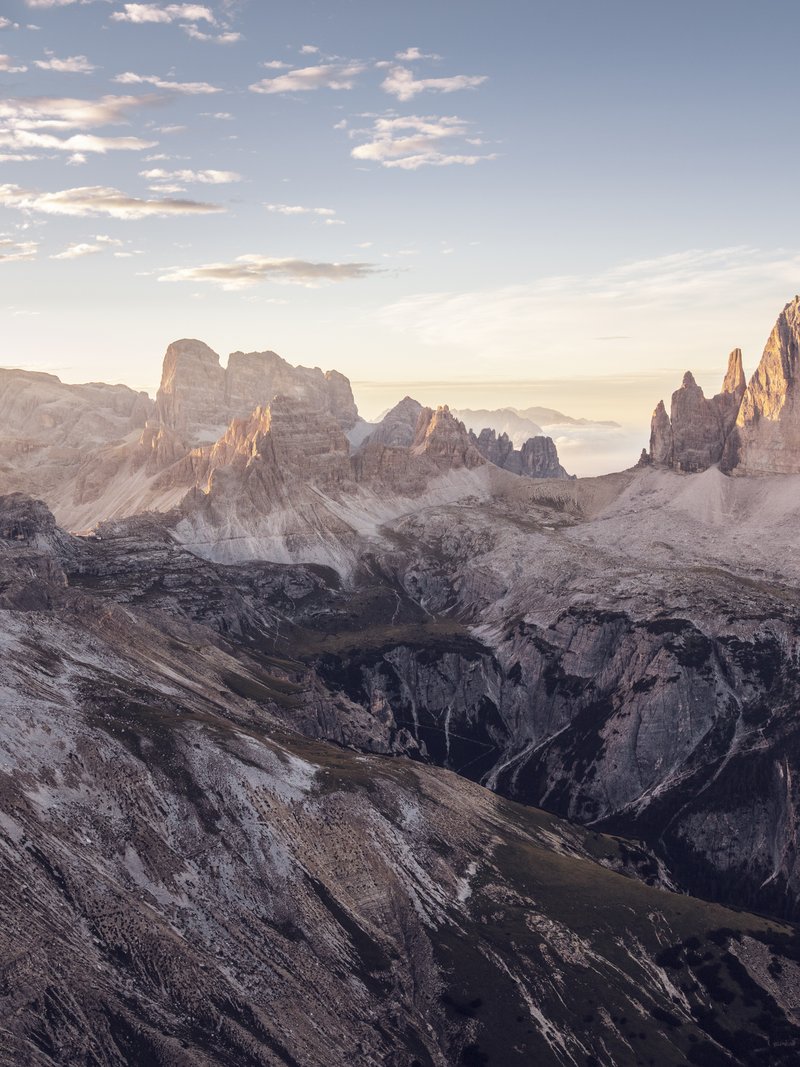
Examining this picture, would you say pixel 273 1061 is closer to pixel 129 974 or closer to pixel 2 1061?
pixel 129 974

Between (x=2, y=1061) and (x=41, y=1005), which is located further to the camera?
(x=41, y=1005)

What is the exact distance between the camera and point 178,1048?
18525 centimetres

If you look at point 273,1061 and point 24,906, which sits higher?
point 24,906

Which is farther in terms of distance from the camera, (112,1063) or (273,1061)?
(273,1061)

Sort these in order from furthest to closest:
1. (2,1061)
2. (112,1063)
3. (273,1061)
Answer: (273,1061), (112,1063), (2,1061)

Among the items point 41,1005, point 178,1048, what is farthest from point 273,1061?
point 41,1005

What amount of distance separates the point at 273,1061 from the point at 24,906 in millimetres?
45560

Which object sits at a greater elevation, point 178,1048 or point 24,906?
point 24,906

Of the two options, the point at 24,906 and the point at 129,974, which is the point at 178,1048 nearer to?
the point at 129,974

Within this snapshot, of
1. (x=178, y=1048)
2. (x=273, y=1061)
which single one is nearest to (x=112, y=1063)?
(x=178, y=1048)

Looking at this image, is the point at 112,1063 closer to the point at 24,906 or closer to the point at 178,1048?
the point at 178,1048

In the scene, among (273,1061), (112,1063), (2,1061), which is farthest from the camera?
(273,1061)

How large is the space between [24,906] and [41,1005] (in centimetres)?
1820

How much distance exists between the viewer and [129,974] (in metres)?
196
